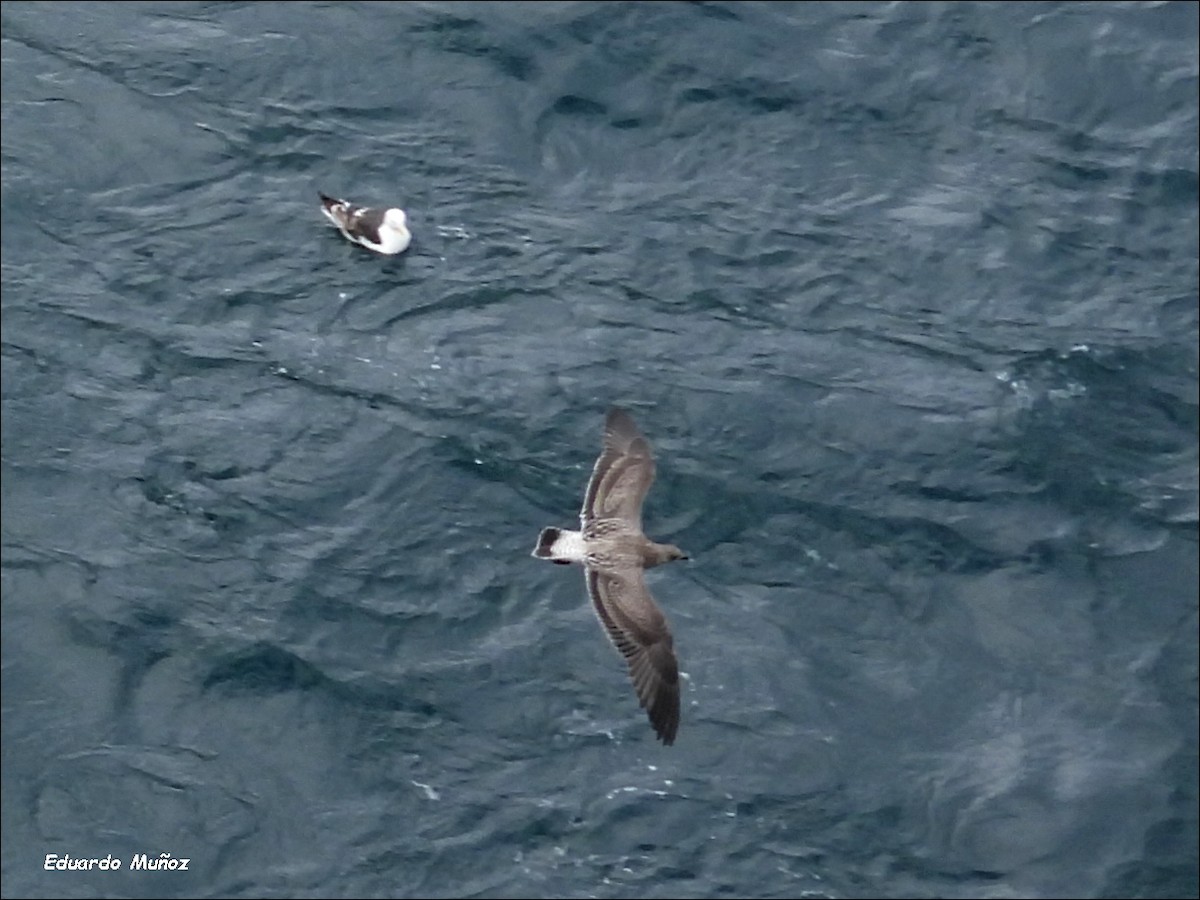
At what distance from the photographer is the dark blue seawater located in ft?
62.6

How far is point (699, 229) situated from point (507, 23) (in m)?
4.45

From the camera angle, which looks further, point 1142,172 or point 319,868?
point 1142,172

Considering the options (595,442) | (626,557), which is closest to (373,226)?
(595,442)

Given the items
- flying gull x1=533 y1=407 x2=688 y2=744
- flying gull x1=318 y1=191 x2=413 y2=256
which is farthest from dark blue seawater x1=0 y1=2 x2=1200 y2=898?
flying gull x1=533 y1=407 x2=688 y2=744

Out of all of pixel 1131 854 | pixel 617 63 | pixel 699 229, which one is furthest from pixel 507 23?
pixel 1131 854

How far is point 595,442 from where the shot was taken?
71.5 ft

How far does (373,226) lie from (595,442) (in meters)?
3.90

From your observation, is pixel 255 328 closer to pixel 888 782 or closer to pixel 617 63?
pixel 617 63

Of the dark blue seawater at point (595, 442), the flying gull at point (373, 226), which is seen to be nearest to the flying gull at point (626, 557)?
the dark blue seawater at point (595, 442)

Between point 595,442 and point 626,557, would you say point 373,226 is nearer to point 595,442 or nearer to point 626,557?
point 595,442

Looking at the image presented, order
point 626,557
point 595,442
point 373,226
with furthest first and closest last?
1. point 373,226
2. point 595,442
3. point 626,557

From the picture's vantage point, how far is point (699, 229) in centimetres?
2402

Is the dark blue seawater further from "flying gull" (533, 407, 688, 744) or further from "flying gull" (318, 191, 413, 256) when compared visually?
"flying gull" (533, 407, 688, 744)

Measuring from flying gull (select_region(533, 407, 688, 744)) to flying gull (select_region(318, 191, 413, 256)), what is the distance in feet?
13.2
